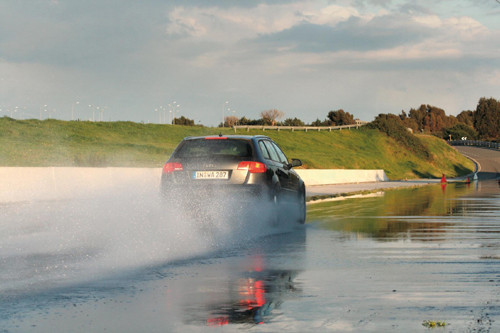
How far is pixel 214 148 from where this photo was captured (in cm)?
1472

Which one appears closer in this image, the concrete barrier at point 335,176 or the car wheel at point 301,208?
the car wheel at point 301,208

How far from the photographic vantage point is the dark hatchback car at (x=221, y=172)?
1428 cm

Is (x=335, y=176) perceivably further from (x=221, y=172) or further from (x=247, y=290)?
(x=247, y=290)

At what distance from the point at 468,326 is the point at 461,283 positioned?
243 centimetres

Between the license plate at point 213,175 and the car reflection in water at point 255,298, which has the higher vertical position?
the license plate at point 213,175

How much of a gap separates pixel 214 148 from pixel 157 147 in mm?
73959

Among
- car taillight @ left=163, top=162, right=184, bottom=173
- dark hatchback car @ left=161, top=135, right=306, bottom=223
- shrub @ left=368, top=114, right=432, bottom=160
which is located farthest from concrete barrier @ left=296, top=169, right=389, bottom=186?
shrub @ left=368, top=114, right=432, bottom=160

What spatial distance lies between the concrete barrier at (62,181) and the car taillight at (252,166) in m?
13.7

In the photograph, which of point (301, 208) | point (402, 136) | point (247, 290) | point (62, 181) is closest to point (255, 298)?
point (247, 290)

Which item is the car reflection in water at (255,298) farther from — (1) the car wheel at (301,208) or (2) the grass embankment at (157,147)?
(2) the grass embankment at (157,147)

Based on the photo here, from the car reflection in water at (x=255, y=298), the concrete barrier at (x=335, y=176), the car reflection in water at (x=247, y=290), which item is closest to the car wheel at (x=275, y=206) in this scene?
the car reflection in water at (x=247, y=290)

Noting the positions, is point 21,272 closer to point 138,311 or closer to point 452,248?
point 138,311

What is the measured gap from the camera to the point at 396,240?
14.3 meters

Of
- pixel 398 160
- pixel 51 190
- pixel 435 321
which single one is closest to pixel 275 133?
pixel 398 160
